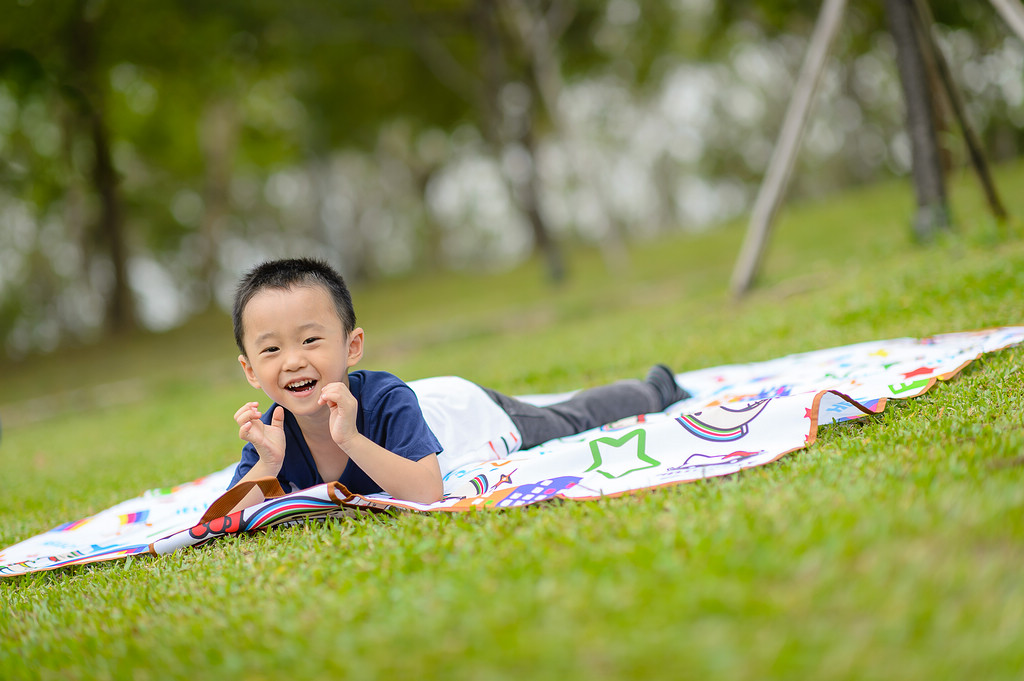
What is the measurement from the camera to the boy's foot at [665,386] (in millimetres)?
3518

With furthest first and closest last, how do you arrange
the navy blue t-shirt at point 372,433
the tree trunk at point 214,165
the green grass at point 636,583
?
the tree trunk at point 214,165 → the navy blue t-shirt at point 372,433 → the green grass at point 636,583

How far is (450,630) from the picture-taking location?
1.37 metres

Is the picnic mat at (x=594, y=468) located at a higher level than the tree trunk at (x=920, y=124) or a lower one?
lower

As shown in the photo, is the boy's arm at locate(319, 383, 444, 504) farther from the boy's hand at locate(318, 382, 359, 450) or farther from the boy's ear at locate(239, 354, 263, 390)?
the boy's ear at locate(239, 354, 263, 390)

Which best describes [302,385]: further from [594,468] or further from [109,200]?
[109,200]

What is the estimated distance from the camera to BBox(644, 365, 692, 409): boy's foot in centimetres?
352

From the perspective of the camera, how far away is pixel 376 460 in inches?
93.6

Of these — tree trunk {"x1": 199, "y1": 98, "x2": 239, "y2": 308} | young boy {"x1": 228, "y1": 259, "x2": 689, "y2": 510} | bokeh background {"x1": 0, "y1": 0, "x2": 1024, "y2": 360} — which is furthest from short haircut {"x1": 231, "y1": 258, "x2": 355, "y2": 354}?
tree trunk {"x1": 199, "y1": 98, "x2": 239, "y2": 308}

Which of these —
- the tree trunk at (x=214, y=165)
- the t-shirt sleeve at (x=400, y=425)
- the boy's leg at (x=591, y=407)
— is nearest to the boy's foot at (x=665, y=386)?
the boy's leg at (x=591, y=407)

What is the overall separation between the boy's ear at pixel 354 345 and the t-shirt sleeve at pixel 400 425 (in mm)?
168

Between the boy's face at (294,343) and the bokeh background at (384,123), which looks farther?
the bokeh background at (384,123)

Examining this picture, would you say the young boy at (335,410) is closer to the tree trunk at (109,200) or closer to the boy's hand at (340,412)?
the boy's hand at (340,412)

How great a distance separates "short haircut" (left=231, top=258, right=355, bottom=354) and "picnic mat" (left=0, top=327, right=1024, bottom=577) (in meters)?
0.60

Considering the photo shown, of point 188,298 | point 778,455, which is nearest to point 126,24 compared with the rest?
point 778,455
